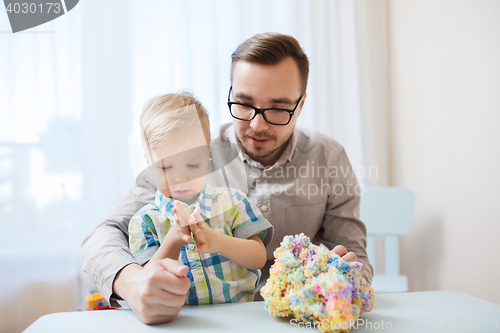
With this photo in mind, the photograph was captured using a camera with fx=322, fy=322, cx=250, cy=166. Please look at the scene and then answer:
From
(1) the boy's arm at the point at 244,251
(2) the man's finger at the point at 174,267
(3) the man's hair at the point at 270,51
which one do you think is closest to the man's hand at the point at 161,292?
(2) the man's finger at the point at 174,267

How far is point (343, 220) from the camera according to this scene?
1052 millimetres

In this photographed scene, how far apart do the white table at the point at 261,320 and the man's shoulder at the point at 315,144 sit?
1.85 feet

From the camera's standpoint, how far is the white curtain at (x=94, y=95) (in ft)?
2.70

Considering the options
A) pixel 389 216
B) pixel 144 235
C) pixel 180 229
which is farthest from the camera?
pixel 389 216

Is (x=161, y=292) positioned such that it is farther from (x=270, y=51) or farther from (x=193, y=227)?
(x=270, y=51)

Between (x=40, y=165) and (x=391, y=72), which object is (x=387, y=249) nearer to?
(x=391, y=72)

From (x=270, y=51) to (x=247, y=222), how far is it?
0.48 m

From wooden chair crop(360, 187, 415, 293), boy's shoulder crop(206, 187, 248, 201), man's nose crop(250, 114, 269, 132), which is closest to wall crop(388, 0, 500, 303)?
wooden chair crop(360, 187, 415, 293)

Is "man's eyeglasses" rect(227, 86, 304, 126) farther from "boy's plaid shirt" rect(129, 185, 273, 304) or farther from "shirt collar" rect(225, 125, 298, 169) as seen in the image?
"boy's plaid shirt" rect(129, 185, 273, 304)

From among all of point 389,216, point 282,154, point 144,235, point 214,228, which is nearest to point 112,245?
point 144,235

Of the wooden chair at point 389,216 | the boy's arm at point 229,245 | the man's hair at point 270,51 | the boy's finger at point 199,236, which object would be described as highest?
the man's hair at point 270,51

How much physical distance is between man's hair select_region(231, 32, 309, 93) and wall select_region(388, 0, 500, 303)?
30.1 inches

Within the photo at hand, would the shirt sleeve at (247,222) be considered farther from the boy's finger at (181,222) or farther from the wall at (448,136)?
the wall at (448,136)

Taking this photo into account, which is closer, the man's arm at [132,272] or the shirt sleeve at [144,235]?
the man's arm at [132,272]
